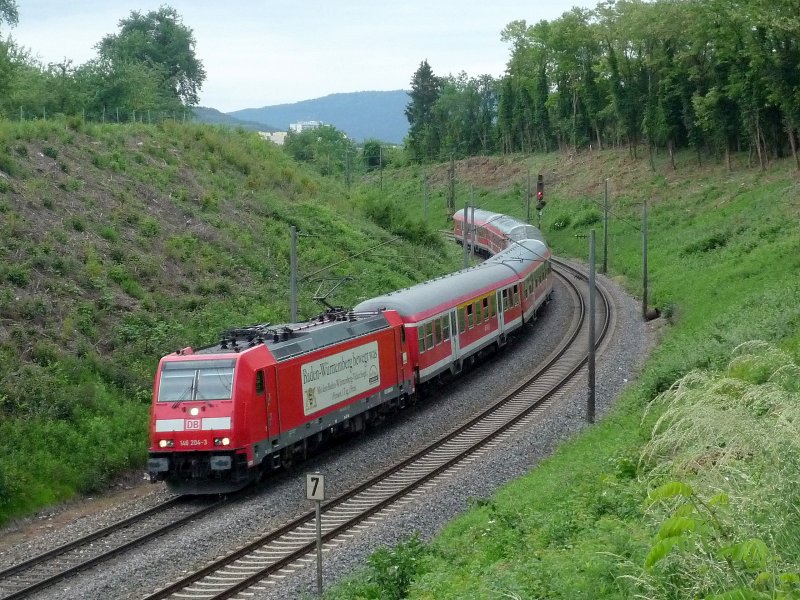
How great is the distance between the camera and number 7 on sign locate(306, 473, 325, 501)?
47.1ft

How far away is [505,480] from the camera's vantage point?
66.0 feet

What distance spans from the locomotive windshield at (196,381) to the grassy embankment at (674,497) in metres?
5.26

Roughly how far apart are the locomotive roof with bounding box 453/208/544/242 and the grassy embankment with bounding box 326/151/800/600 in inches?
573

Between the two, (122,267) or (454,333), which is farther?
(454,333)

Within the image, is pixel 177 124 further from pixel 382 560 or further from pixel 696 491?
pixel 696 491

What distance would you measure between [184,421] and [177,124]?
31858mm

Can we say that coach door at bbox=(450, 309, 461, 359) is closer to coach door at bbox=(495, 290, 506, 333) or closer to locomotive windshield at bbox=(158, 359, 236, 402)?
coach door at bbox=(495, 290, 506, 333)

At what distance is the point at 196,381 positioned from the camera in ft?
62.7

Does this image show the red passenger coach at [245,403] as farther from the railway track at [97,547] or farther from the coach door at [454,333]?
the coach door at [454,333]

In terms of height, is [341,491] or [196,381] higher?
[196,381]

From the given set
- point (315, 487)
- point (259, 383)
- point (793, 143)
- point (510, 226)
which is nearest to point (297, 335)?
point (259, 383)

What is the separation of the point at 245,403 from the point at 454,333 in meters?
12.2

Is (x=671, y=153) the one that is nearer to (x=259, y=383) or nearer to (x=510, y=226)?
(x=510, y=226)

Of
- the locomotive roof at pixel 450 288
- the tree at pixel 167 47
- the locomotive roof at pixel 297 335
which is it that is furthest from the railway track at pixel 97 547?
the tree at pixel 167 47
